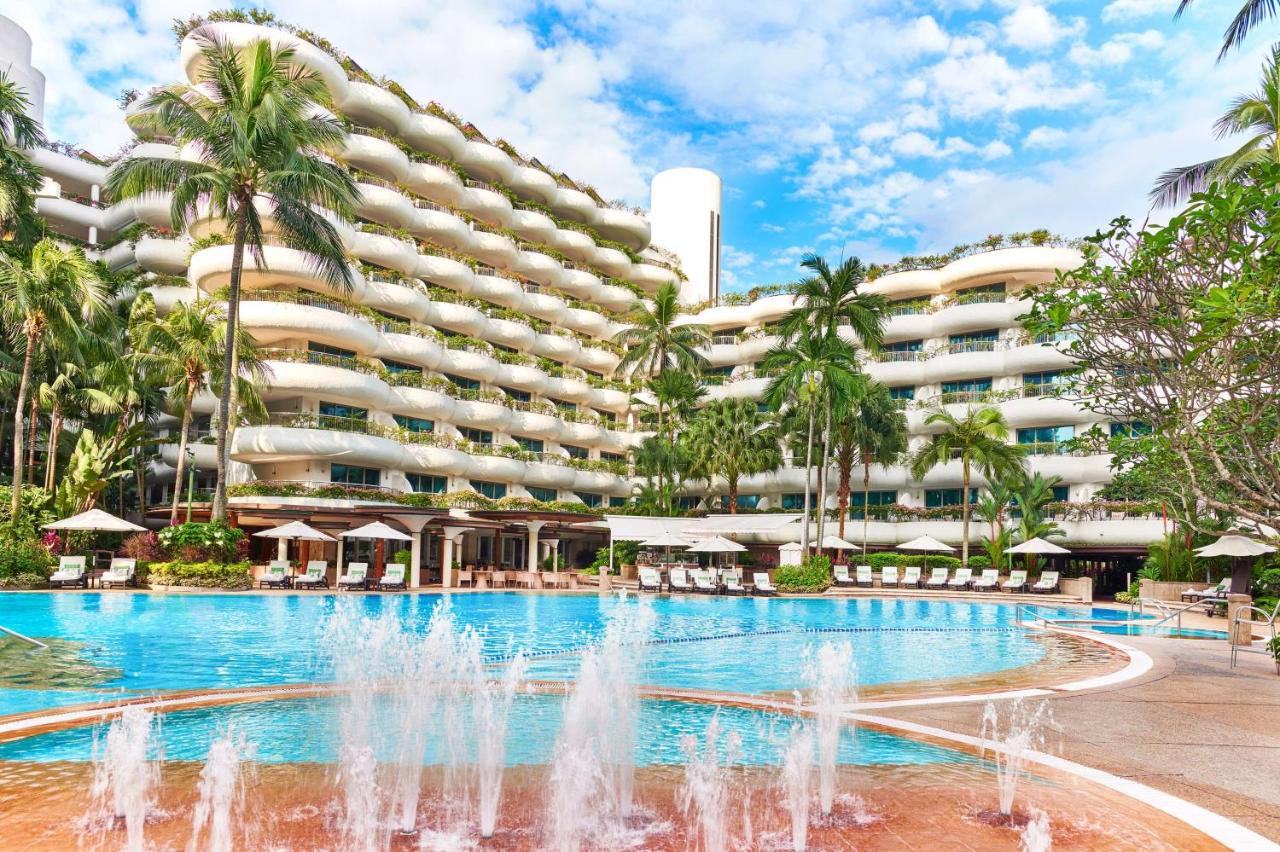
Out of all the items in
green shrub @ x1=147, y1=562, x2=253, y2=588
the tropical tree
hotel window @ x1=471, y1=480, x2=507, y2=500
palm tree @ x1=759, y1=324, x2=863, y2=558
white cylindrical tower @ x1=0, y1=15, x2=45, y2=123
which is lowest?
green shrub @ x1=147, y1=562, x2=253, y2=588

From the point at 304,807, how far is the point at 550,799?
167 cm

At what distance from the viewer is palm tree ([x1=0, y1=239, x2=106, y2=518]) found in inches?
1105

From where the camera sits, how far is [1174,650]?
16391 millimetres

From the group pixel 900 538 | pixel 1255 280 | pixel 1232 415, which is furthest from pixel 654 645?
pixel 900 538

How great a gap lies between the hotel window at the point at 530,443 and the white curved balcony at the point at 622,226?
54.4 feet

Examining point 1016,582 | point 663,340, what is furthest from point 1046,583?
point 663,340

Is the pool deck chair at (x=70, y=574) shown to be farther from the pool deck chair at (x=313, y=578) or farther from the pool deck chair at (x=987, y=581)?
the pool deck chair at (x=987, y=581)

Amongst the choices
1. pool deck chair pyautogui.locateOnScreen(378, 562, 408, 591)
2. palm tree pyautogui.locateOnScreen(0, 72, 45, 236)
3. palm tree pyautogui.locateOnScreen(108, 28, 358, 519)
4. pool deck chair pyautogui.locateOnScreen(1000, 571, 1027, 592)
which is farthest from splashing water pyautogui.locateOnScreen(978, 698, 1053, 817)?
palm tree pyautogui.locateOnScreen(0, 72, 45, 236)

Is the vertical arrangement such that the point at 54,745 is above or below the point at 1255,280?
below

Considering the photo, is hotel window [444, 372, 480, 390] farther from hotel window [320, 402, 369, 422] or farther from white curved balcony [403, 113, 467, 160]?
white curved balcony [403, 113, 467, 160]

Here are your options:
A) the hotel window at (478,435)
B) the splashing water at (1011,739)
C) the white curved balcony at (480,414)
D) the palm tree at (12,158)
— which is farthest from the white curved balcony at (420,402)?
the splashing water at (1011,739)

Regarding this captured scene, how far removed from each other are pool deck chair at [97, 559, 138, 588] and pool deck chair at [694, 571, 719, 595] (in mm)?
18474

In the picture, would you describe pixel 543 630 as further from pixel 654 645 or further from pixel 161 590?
pixel 161 590

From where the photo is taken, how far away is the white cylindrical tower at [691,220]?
67812 mm
